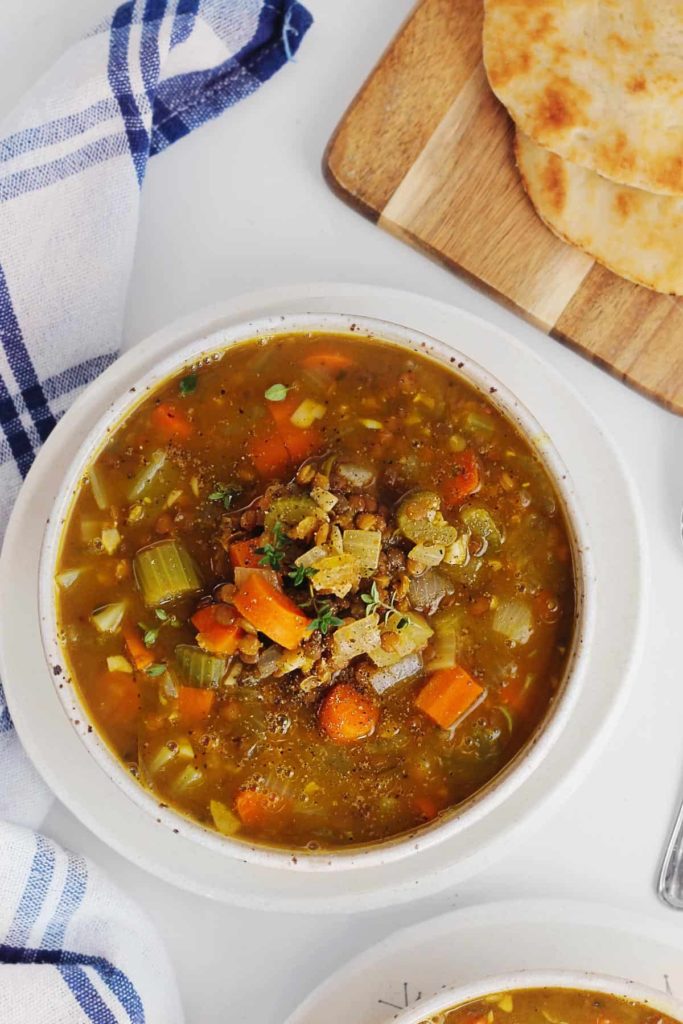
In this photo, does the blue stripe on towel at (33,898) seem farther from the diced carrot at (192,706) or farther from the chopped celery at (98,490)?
the chopped celery at (98,490)

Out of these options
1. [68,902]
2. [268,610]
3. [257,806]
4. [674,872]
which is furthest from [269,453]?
[674,872]

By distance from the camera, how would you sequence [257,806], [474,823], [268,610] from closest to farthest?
1. [268,610]
2. [257,806]
3. [474,823]

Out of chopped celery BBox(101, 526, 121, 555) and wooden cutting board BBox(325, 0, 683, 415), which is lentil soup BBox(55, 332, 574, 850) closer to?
chopped celery BBox(101, 526, 121, 555)

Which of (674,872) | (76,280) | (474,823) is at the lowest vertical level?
(674,872)

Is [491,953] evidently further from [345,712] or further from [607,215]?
[607,215]

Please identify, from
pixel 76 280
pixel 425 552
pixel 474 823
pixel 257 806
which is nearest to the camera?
pixel 425 552

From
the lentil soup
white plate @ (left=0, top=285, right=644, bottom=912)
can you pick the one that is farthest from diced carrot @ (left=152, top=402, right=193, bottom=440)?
white plate @ (left=0, top=285, right=644, bottom=912)

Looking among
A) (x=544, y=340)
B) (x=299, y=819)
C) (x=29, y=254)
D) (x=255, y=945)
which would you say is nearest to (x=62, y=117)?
(x=29, y=254)
